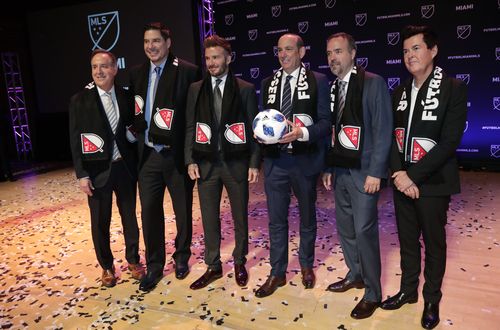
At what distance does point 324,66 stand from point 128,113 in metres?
5.61

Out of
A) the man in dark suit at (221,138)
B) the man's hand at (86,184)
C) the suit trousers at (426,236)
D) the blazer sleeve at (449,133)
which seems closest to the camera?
the blazer sleeve at (449,133)

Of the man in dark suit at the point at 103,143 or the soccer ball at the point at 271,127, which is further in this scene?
the man in dark suit at the point at 103,143

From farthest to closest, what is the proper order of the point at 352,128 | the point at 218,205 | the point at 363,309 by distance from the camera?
the point at 218,205, the point at 363,309, the point at 352,128

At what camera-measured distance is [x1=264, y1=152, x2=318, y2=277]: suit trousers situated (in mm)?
2828

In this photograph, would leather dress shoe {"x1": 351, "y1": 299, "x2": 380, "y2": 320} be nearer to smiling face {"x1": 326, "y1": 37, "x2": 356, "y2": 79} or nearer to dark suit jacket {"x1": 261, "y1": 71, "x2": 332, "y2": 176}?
dark suit jacket {"x1": 261, "y1": 71, "x2": 332, "y2": 176}

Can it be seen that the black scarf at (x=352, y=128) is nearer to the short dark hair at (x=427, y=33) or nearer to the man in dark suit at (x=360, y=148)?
the man in dark suit at (x=360, y=148)

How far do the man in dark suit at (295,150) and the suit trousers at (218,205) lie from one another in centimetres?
24

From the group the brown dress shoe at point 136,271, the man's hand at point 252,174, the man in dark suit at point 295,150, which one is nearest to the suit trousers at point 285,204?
the man in dark suit at point 295,150

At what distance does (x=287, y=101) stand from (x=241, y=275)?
54.7 inches

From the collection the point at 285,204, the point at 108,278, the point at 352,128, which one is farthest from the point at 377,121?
the point at 108,278

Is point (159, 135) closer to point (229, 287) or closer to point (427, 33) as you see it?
point (229, 287)

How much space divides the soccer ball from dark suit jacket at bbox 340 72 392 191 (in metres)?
0.50

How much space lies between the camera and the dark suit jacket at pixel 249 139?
2984 mm

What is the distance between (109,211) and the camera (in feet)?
10.5
